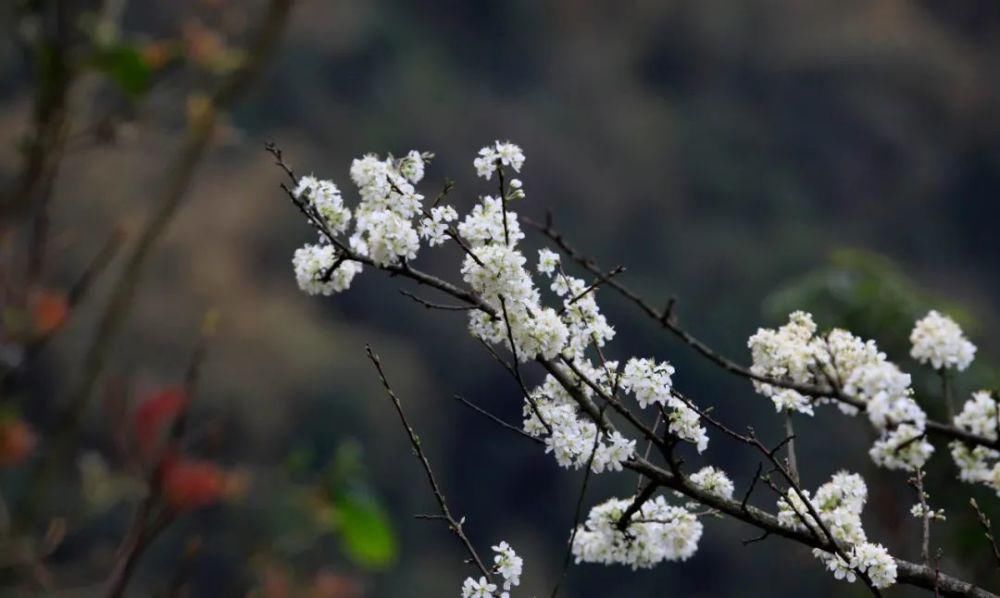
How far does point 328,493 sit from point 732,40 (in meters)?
9.62

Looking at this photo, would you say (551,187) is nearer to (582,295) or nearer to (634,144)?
(634,144)

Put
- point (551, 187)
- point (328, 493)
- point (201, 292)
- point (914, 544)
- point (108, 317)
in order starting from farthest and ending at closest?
point (551, 187) < point (201, 292) < point (914, 544) < point (328, 493) < point (108, 317)

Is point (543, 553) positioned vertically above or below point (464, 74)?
below

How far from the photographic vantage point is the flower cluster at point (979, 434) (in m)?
0.92

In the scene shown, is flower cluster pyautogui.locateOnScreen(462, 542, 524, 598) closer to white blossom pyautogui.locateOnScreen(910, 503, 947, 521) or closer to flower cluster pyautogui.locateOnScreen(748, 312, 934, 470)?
flower cluster pyautogui.locateOnScreen(748, 312, 934, 470)

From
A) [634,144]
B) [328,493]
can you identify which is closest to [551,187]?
[634,144]

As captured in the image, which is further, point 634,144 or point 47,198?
point 634,144

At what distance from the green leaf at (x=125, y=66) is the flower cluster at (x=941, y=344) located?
0.78m

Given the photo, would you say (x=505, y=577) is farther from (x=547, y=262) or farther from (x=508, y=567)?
(x=547, y=262)

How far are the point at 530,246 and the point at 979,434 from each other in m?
6.50

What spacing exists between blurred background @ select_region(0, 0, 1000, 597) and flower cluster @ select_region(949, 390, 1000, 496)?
154 centimetres

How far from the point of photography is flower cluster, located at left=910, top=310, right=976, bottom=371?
3.16 feet

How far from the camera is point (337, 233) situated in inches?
47.4

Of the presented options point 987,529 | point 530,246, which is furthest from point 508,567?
point 530,246
